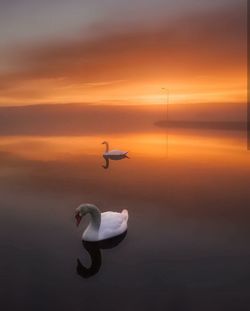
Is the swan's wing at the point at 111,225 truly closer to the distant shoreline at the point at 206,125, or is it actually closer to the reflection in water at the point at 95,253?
the reflection in water at the point at 95,253

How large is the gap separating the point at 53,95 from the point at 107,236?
1339 millimetres

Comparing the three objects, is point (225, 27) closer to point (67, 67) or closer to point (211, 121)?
point (211, 121)

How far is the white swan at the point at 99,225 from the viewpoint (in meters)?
1.35

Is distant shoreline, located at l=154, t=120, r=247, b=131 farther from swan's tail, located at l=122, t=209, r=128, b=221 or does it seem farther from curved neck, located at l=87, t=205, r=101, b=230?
curved neck, located at l=87, t=205, r=101, b=230

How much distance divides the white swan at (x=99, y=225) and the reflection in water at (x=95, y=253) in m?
0.01

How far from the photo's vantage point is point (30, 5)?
7.93 ft

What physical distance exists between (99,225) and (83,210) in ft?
0.25

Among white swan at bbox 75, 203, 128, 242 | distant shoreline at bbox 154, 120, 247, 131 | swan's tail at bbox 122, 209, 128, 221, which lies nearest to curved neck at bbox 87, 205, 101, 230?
white swan at bbox 75, 203, 128, 242

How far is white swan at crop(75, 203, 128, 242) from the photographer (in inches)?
53.1

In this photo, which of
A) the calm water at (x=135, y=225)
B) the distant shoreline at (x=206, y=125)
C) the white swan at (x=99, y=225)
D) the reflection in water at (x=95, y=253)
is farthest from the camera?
the distant shoreline at (x=206, y=125)

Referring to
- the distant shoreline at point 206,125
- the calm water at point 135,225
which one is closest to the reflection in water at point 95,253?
the calm water at point 135,225

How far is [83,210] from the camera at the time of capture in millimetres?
1381

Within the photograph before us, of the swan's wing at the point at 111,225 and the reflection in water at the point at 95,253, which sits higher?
the swan's wing at the point at 111,225

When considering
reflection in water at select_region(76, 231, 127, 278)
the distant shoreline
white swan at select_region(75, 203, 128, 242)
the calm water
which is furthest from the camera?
the distant shoreline
